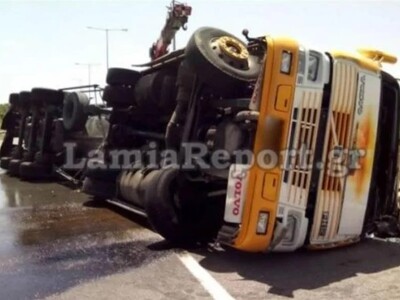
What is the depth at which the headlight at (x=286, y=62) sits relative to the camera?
166 inches

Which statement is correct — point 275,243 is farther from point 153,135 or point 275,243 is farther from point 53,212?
point 53,212

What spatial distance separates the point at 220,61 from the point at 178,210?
4.68ft

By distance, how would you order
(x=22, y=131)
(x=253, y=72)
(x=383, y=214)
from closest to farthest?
1. (x=253, y=72)
2. (x=383, y=214)
3. (x=22, y=131)

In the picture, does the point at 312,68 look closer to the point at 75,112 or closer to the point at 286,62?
the point at 286,62

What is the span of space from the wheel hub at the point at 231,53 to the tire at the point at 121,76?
2.10 m

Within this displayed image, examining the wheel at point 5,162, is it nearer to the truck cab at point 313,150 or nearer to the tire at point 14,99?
the tire at point 14,99

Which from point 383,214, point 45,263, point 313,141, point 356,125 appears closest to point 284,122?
point 313,141

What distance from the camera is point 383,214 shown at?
17.2 ft

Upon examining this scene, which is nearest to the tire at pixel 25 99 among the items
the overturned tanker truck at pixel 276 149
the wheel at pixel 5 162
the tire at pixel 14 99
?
the tire at pixel 14 99

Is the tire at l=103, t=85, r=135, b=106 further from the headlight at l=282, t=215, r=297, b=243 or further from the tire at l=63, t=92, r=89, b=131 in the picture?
the headlight at l=282, t=215, r=297, b=243

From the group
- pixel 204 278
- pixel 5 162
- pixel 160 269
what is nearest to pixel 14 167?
pixel 5 162

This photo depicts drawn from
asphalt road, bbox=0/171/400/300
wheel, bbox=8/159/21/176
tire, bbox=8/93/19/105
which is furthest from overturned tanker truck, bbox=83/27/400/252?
tire, bbox=8/93/19/105

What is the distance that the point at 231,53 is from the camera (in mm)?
4980

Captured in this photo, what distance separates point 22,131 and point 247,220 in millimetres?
7707
